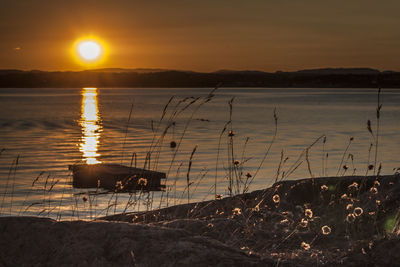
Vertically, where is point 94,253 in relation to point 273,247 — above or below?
above

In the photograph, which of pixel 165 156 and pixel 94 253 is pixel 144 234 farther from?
pixel 165 156

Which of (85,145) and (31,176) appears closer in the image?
(31,176)

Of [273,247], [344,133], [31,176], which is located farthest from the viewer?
[344,133]

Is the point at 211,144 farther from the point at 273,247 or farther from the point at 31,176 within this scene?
the point at 273,247

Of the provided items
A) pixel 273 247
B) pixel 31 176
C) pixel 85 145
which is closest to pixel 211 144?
pixel 85 145

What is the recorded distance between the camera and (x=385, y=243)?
266 centimetres

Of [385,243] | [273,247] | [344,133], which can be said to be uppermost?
[385,243]

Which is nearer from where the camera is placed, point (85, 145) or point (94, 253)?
point (94, 253)

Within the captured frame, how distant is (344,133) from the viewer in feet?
131

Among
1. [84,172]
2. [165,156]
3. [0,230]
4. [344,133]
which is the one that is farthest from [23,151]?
[0,230]

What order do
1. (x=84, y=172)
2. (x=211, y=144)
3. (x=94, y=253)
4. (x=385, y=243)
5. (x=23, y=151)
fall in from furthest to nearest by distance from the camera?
(x=211, y=144) → (x=23, y=151) → (x=84, y=172) → (x=385, y=243) → (x=94, y=253)

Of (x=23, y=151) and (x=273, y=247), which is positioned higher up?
(x=273, y=247)

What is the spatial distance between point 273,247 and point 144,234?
1640 mm

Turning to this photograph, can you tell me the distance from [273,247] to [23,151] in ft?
82.3
